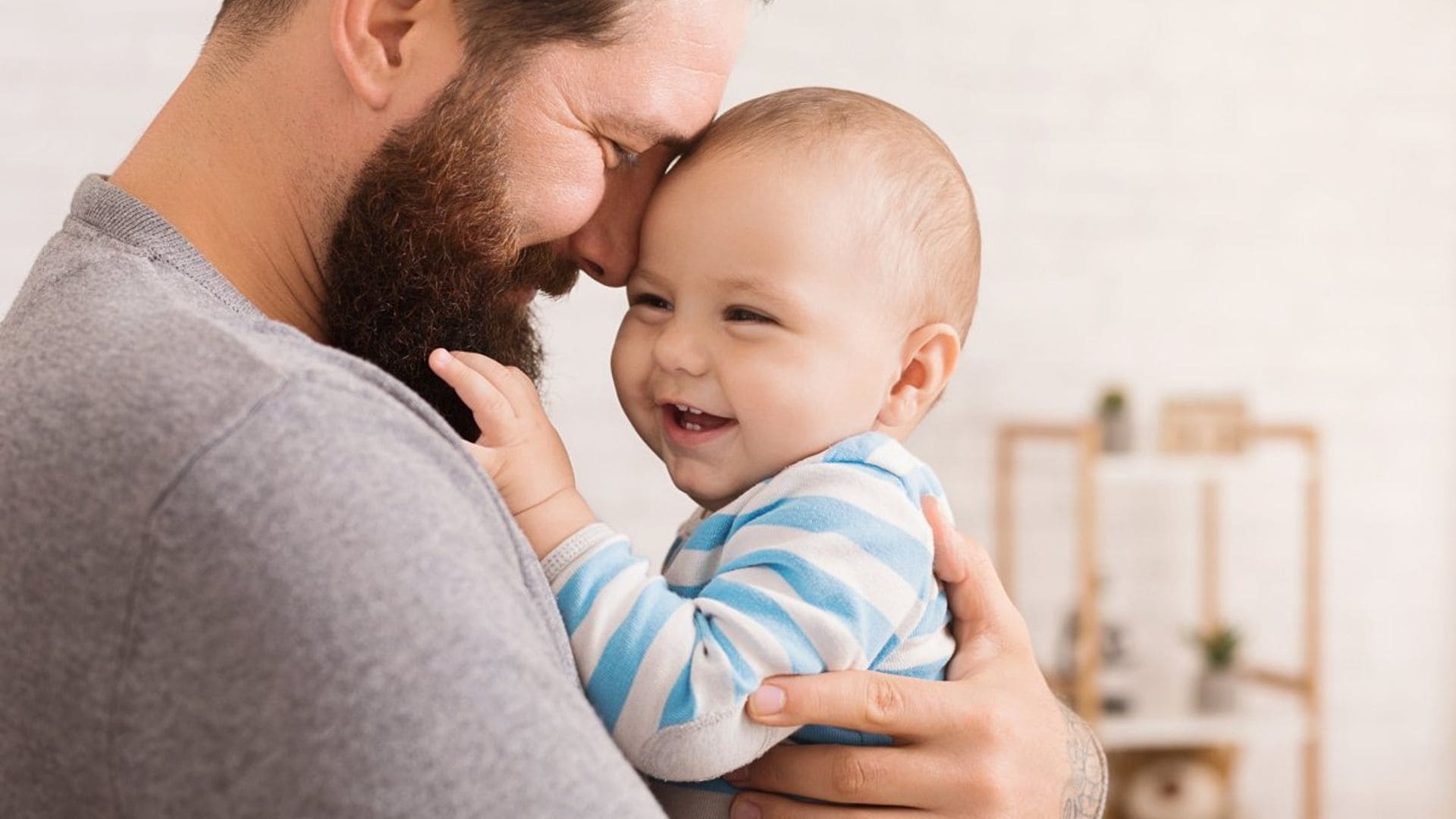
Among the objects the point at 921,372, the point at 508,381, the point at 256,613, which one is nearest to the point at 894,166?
the point at 921,372

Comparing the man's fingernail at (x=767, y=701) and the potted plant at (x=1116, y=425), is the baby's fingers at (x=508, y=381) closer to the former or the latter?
the man's fingernail at (x=767, y=701)

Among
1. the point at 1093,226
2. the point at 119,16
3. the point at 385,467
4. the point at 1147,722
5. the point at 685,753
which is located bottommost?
the point at 1147,722

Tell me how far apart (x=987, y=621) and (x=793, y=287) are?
1.13 ft

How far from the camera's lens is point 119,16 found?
343 centimetres

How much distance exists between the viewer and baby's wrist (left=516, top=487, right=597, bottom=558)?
3.58ft

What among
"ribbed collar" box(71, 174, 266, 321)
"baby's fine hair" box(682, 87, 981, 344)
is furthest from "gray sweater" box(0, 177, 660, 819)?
"baby's fine hair" box(682, 87, 981, 344)

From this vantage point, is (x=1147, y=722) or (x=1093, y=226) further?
(x=1093, y=226)

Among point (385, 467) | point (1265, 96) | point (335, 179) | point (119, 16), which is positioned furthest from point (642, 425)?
point (1265, 96)

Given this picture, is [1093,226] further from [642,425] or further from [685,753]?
[685,753]

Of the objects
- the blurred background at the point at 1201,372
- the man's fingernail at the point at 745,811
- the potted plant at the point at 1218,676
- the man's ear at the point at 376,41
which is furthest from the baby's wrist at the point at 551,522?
the potted plant at the point at 1218,676

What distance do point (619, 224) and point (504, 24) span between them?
0.74 feet

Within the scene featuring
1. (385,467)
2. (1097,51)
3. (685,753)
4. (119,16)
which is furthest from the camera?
(1097,51)

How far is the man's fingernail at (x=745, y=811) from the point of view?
44.6 inches

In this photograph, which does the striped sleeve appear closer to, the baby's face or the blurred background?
the baby's face
